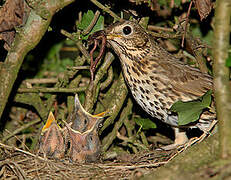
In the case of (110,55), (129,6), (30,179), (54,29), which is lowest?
(30,179)

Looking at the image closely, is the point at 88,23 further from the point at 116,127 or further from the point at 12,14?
the point at 116,127

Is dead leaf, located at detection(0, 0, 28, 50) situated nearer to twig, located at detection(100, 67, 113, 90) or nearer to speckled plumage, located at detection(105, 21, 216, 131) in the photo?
speckled plumage, located at detection(105, 21, 216, 131)

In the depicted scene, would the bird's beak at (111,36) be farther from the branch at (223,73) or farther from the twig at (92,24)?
the branch at (223,73)

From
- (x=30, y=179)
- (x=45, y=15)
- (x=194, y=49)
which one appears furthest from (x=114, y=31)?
(x=30, y=179)

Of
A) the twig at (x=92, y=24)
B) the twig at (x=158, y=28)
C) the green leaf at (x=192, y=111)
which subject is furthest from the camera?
the twig at (x=158, y=28)

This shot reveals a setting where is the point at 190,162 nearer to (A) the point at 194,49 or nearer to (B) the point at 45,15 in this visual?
(B) the point at 45,15

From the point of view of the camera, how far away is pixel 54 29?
345cm

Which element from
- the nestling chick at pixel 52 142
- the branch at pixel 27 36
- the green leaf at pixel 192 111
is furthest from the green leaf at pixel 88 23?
the green leaf at pixel 192 111

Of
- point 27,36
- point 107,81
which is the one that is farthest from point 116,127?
point 27,36

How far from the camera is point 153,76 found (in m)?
3.15

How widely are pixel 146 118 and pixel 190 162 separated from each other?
150 centimetres

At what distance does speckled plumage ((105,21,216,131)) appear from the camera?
307 centimetres

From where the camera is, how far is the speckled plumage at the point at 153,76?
Result: 3074 millimetres

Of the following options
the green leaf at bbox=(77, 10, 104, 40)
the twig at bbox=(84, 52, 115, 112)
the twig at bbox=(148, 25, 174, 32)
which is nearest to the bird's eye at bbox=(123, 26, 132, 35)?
the green leaf at bbox=(77, 10, 104, 40)
